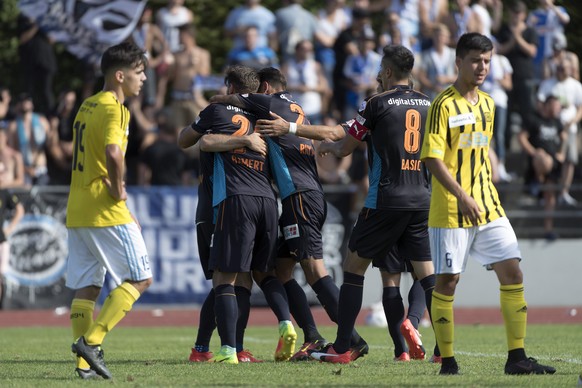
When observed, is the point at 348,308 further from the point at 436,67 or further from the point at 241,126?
the point at 436,67

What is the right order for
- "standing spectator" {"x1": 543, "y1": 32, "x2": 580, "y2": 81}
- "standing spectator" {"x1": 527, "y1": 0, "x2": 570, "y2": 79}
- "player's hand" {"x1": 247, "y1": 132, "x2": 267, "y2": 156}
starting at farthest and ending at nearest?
1. "standing spectator" {"x1": 527, "y1": 0, "x2": 570, "y2": 79}
2. "standing spectator" {"x1": 543, "y1": 32, "x2": 580, "y2": 81}
3. "player's hand" {"x1": 247, "y1": 132, "x2": 267, "y2": 156}

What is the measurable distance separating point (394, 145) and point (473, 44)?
1.72 metres

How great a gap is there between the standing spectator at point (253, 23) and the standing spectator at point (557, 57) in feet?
16.1

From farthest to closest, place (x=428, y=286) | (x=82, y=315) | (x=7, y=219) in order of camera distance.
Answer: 1. (x=7, y=219)
2. (x=428, y=286)
3. (x=82, y=315)

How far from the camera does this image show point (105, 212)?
868 cm


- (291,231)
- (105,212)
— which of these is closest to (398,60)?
(291,231)

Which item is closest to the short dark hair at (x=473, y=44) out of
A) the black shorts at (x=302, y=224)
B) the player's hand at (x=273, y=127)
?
the player's hand at (x=273, y=127)

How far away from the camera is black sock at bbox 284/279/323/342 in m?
10.6

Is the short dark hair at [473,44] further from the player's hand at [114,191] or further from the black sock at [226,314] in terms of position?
the black sock at [226,314]

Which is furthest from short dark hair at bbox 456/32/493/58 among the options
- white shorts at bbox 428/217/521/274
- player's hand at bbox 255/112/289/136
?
player's hand at bbox 255/112/289/136

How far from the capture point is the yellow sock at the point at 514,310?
846cm

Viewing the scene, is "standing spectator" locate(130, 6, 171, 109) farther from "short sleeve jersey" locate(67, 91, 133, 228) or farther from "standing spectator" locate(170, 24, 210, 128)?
"short sleeve jersey" locate(67, 91, 133, 228)

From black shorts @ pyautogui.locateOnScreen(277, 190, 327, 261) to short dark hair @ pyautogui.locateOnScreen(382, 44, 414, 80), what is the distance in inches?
53.5

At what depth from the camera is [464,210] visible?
8.20 meters
